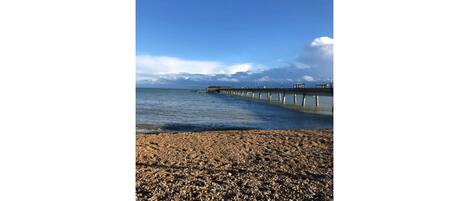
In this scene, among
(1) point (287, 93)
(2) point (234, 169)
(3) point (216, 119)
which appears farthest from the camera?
(1) point (287, 93)

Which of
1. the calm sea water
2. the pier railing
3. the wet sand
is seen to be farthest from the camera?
the pier railing

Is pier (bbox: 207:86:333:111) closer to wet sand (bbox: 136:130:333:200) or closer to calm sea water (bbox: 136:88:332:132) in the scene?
calm sea water (bbox: 136:88:332:132)

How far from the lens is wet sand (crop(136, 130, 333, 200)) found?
7.56ft

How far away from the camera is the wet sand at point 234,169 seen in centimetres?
230

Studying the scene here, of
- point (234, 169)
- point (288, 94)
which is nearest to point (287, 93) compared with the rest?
point (288, 94)

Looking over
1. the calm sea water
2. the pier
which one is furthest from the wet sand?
the pier

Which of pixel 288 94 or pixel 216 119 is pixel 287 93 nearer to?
→ pixel 288 94

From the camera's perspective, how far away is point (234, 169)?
2.92 metres
